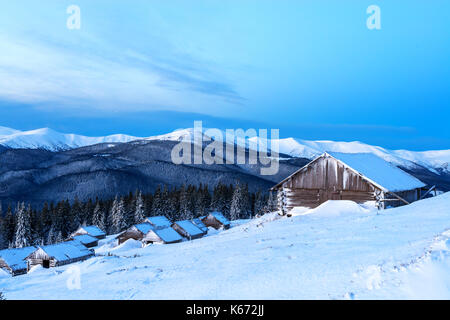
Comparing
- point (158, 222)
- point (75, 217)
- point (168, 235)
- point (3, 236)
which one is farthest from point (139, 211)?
point (168, 235)

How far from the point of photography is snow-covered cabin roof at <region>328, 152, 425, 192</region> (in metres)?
27.3

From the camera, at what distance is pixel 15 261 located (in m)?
45.6

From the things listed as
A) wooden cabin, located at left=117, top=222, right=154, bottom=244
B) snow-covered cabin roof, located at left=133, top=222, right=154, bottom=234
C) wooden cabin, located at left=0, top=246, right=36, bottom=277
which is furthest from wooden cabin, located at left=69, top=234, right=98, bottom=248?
wooden cabin, located at left=0, top=246, right=36, bottom=277

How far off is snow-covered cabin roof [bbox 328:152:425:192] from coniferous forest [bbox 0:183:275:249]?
117 feet

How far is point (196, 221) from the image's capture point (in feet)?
242

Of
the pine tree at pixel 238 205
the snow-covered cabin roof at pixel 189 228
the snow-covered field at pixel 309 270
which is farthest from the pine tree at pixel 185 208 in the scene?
the snow-covered field at pixel 309 270

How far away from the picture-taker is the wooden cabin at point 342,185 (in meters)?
26.8

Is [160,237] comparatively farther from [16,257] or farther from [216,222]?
[216,222]

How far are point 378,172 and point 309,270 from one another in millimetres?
22675

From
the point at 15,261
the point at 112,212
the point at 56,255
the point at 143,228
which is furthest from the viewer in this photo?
the point at 112,212

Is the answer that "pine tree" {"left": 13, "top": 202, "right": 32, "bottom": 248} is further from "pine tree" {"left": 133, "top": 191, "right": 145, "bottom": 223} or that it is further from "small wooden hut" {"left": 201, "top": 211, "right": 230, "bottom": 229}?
"small wooden hut" {"left": 201, "top": 211, "right": 230, "bottom": 229}
